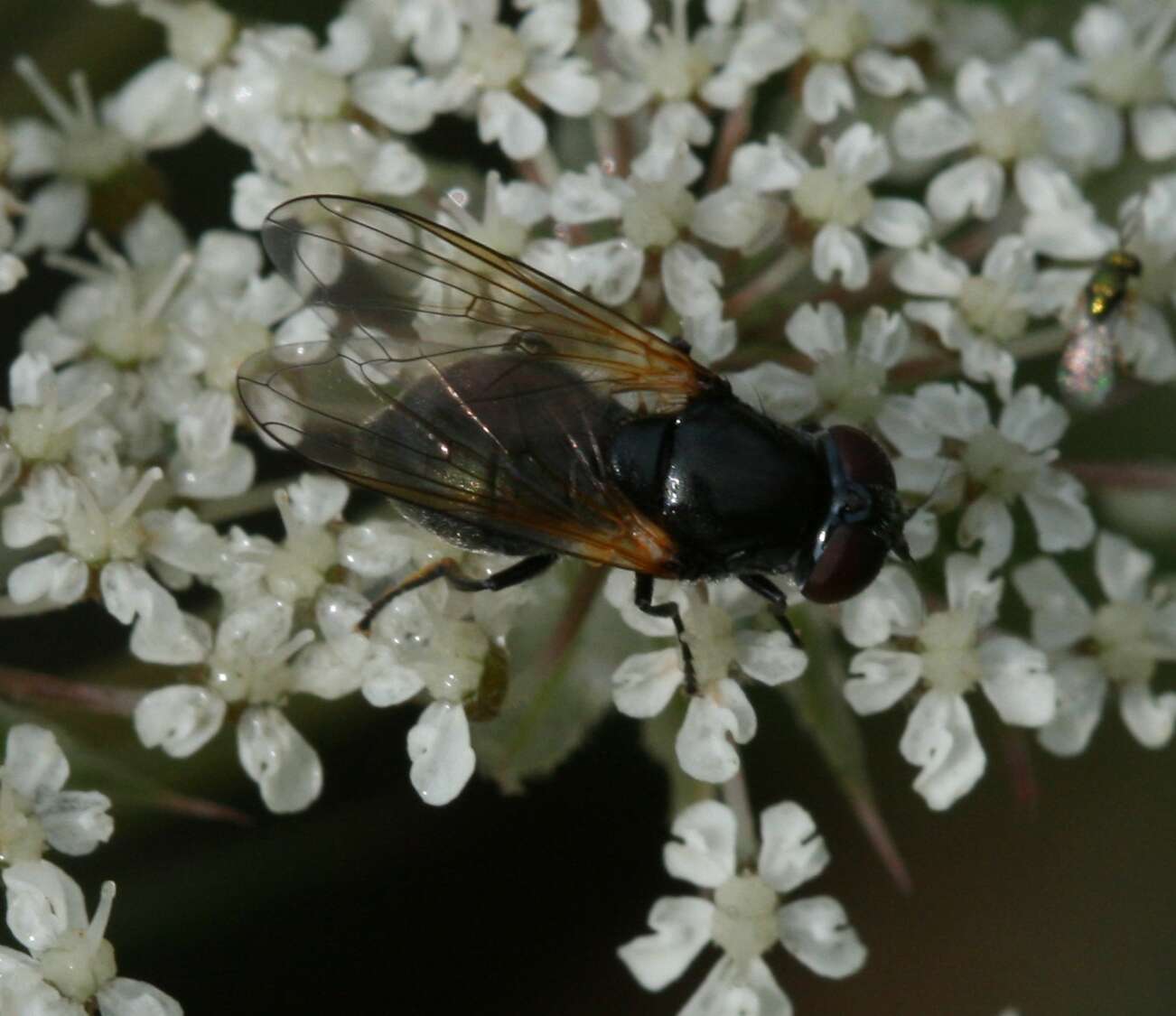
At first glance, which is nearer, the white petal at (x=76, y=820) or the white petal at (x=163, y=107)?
the white petal at (x=76, y=820)

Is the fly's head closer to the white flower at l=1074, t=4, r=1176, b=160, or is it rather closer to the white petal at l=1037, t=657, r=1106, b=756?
the white petal at l=1037, t=657, r=1106, b=756

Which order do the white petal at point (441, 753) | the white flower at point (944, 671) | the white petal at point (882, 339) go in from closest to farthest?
the white petal at point (441, 753) → the white flower at point (944, 671) → the white petal at point (882, 339)

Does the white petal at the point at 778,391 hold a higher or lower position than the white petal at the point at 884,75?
lower

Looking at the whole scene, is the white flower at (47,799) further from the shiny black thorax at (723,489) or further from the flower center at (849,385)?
the flower center at (849,385)

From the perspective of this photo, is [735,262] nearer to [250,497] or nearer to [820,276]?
[820,276]

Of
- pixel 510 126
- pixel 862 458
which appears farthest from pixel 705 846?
pixel 510 126

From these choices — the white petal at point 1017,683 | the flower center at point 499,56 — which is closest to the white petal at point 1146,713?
the white petal at point 1017,683

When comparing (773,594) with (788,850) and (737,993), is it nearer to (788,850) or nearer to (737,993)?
(788,850)
